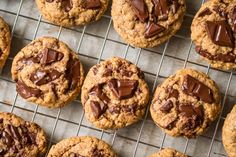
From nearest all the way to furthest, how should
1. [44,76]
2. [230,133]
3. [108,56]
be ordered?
1. [230,133]
2. [44,76]
3. [108,56]

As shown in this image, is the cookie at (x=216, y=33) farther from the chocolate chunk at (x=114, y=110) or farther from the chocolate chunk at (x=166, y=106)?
the chocolate chunk at (x=114, y=110)

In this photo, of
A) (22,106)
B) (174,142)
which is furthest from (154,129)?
(22,106)

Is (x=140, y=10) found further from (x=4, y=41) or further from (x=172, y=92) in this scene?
(x=4, y=41)

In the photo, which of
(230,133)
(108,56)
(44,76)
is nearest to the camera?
(230,133)

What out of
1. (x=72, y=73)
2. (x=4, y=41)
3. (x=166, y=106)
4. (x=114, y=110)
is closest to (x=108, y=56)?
(x=72, y=73)

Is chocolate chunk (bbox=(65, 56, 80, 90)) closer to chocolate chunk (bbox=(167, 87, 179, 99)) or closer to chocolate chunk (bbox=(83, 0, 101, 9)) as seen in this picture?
chocolate chunk (bbox=(83, 0, 101, 9))

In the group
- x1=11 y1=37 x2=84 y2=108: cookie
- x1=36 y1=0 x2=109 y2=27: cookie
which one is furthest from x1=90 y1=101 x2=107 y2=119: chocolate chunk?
x1=36 y1=0 x2=109 y2=27: cookie

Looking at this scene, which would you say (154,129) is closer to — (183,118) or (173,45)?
(183,118)
